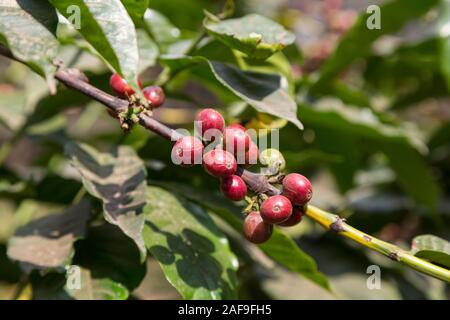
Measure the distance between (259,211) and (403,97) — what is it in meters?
1.08

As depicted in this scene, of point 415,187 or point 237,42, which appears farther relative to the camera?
point 415,187

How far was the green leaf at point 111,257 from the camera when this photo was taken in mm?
931

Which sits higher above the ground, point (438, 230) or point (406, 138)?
point (406, 138)

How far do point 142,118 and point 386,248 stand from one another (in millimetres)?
306

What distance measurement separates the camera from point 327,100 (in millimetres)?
1421

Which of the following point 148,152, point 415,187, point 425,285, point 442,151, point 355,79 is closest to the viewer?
point 148,152

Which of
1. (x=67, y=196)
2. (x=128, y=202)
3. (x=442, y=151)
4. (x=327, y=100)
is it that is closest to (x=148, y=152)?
(x=67, y=196)

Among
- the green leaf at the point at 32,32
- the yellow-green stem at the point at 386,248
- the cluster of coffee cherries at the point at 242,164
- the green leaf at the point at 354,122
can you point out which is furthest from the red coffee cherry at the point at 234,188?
the green leaf at the point at 354,122

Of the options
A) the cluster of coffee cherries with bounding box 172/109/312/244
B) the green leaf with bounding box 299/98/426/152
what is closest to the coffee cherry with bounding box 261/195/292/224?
the cluster of coffee cherries with bounding box 172/109/312/244

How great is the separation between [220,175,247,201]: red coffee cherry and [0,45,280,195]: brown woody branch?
15mm

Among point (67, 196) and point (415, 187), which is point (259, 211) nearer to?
point (67, 196)

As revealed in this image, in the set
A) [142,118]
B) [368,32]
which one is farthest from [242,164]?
[368,32]

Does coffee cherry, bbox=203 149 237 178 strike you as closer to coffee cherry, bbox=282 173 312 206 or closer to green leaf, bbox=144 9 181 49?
coffee cherry, bbox=282 173 312 206
